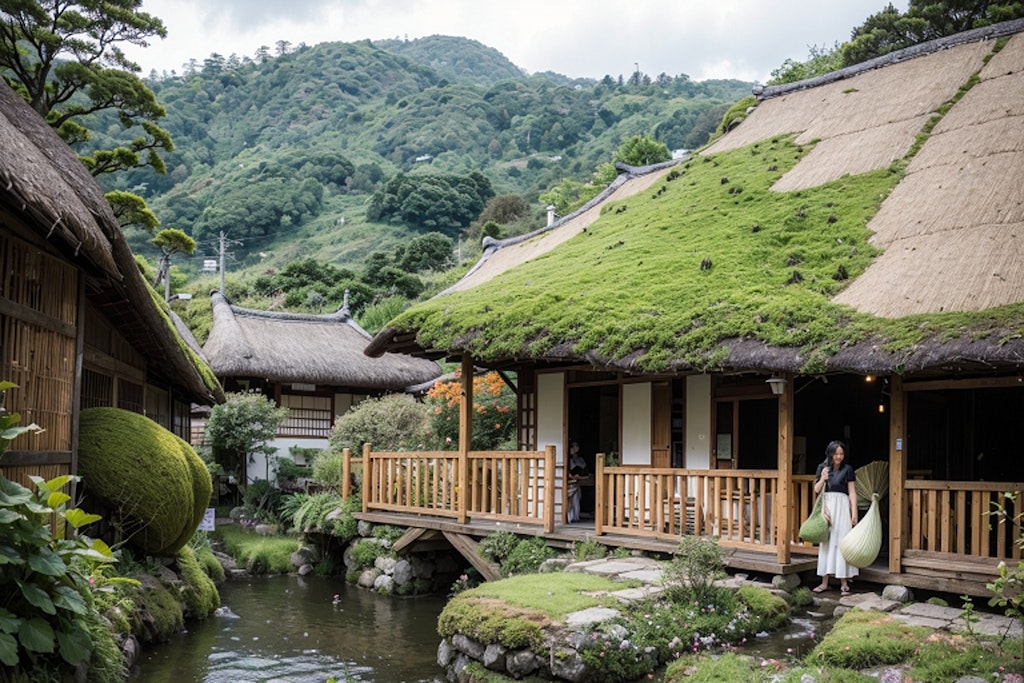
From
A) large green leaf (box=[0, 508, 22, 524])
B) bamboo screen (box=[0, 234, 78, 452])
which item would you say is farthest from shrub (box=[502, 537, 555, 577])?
large green leaf (box=[0, 508, 22, 524])

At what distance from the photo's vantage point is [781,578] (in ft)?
33.5

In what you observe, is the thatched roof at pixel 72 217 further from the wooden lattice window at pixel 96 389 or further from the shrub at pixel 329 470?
the shrub at pixel 329 470

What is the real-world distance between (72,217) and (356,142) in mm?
77877

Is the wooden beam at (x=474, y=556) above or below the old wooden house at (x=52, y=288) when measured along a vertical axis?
below

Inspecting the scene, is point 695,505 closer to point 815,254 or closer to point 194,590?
point 815,254

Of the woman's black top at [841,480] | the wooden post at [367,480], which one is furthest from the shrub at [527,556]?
the wooden post at [367,480]

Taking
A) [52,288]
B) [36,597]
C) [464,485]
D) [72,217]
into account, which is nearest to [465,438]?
[464,485]

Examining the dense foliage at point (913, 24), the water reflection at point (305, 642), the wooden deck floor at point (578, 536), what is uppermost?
the dense foliage at point (913, 24)

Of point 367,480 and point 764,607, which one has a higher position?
point 367,480

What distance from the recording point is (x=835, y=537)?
10172 millimetres

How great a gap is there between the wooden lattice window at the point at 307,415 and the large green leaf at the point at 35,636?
2253cm

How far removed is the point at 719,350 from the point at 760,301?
3.37ft

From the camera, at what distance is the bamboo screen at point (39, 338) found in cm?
846

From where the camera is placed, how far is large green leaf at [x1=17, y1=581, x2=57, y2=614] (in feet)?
21.3
